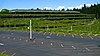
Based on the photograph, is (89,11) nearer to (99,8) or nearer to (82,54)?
(99,8)

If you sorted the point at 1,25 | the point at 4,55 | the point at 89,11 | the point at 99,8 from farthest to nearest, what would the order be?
the point at 89,11, the point at 99,8, the point at 1,25, the point at 4,55

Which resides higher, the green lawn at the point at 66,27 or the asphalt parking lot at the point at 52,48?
the asphalt parking lot at the point at 52,48

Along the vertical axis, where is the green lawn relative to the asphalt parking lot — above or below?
below

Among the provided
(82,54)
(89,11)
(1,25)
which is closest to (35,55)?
(82,54)

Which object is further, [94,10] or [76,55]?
[94,10]

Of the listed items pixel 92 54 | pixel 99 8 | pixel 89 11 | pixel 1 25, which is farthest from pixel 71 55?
pixel 89 11

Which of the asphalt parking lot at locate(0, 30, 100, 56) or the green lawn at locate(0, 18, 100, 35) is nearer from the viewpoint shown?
the asphalt parking lot at locate(0, 30, 100, 56)

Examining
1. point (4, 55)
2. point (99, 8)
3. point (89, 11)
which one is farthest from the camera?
point (89, 11)

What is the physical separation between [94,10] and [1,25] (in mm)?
67491

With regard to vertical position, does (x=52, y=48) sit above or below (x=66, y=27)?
above

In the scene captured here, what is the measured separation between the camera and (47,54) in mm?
29438

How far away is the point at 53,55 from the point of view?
28438mm

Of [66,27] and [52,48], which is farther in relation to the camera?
[66,27]

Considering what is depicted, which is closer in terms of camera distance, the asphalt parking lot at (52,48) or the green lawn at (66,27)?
the asphalt parking lot at (52,48)
